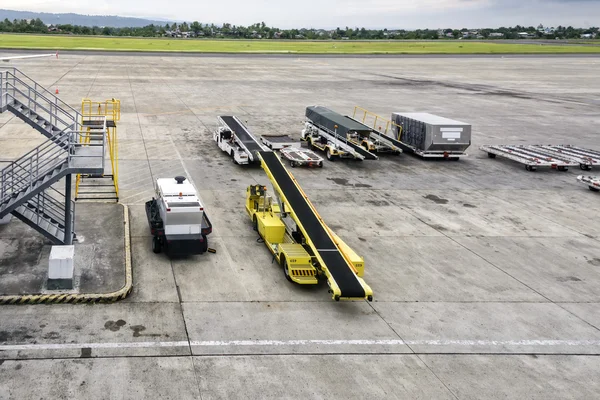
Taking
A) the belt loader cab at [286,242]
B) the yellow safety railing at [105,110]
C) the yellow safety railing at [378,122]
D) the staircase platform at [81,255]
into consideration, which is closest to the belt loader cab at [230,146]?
the yellow safety railing at [105,110]

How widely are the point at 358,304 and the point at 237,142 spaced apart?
53.8 feet

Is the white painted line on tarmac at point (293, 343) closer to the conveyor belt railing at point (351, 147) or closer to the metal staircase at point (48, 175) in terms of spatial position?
the metal staircase at point (48, 175)

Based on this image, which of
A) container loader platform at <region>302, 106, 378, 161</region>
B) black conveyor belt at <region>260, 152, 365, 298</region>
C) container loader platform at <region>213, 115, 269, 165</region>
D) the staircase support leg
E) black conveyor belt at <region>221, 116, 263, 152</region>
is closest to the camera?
black conveyor belt at <region>260, 152, 365, 298</region>

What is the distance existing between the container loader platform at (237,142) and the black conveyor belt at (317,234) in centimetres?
756

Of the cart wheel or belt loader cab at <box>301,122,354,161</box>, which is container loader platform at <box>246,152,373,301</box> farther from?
belt loader cab at <box>301,122,354,161</box>

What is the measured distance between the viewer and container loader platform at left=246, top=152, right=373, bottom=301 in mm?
14961

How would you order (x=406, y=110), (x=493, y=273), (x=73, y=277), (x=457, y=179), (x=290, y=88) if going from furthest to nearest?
(x=290, y=88) < (x=406, y=110) < (x=457, y=179) < (x=493, y=273) < (x=73, y=277)

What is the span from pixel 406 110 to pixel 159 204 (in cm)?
3523

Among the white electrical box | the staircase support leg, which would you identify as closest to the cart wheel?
the staircase support leg

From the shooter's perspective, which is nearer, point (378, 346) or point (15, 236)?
point (378, 346)

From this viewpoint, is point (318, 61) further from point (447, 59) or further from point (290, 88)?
point (290, 88)

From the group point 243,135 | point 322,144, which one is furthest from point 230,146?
point 322,144

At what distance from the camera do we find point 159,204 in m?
19.0

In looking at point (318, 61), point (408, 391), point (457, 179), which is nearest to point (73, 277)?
point (408, 391)
